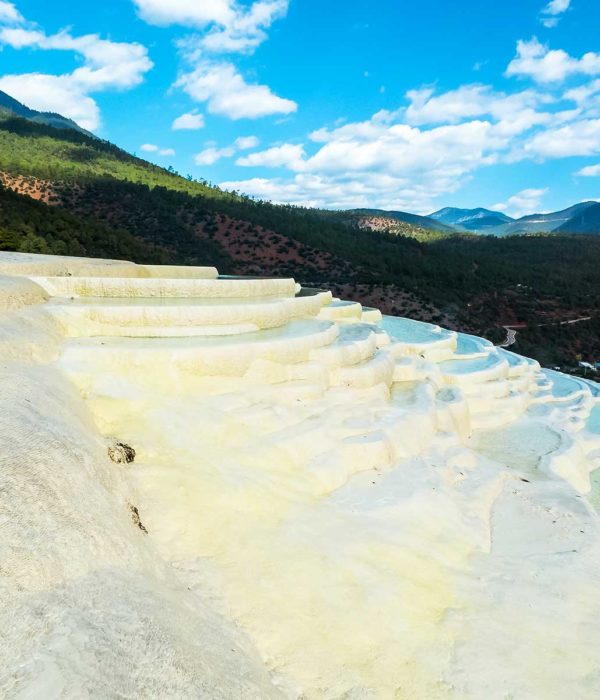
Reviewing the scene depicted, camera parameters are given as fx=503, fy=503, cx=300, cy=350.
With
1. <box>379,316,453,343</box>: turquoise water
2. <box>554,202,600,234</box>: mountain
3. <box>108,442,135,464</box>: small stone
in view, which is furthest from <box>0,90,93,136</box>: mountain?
<box>108,442,135,464</box>: small stone

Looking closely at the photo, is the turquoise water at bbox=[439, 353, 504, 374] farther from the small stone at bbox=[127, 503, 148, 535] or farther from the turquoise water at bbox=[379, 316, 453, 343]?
the small stone at bbox=[127, 503, 148, 535]

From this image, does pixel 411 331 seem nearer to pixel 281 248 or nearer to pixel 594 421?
pixel 594 421

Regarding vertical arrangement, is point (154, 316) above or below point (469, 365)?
above

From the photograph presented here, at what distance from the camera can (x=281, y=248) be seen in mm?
35719

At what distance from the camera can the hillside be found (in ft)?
95.4

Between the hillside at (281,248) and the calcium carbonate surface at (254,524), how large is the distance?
59.0ft

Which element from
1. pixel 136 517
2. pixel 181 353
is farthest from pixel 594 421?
pixel 136 517

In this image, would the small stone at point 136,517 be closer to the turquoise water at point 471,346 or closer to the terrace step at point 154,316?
the terrace step at point 154,316

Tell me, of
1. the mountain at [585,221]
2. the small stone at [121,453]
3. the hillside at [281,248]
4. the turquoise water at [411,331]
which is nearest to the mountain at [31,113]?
the hillside at [281,248]

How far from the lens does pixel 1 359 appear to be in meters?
4.32

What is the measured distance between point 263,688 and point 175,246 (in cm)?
3196

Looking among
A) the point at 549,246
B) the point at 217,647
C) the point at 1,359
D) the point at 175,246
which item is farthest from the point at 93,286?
the point at 549,246

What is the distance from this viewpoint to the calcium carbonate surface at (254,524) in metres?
2.28

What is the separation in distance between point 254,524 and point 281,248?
32.9m
